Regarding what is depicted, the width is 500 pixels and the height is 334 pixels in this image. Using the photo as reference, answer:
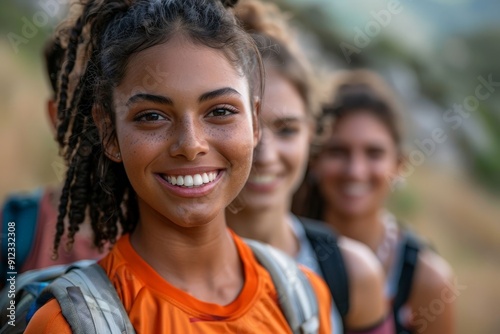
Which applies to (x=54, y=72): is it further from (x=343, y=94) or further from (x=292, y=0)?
(x=292, y=0)

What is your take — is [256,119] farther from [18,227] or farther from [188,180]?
[18,227]

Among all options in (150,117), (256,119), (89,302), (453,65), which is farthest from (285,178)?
(453,65)

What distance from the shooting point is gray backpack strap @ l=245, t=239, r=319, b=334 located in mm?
2172

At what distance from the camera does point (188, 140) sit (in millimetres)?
1962

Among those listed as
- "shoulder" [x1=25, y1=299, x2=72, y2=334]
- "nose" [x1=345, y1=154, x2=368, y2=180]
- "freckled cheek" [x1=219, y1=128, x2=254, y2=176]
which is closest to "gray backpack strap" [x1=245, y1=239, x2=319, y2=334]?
"freckled cheek" [x1=219, y1=128, x2=254, y2=176]

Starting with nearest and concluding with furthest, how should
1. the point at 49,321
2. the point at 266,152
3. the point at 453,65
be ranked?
the point at 49,321 < the point at 266,152 < the point at 453,65

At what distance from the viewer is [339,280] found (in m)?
2.97

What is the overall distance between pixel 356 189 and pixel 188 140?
229cm

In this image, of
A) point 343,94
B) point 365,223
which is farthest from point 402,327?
point 343,94

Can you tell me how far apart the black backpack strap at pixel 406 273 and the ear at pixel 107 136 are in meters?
1.96

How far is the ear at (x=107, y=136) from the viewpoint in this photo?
2.13 metres

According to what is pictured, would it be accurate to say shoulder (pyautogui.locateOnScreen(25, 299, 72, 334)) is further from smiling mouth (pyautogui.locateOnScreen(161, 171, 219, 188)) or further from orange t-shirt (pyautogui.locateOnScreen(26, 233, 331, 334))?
smiling mouth (pyautogui.locateOnScreen(161, 171, 219, 188))

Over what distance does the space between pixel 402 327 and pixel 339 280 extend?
831 millimetres

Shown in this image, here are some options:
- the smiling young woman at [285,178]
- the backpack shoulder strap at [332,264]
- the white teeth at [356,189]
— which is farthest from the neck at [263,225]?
the white teeth at [356,189]
